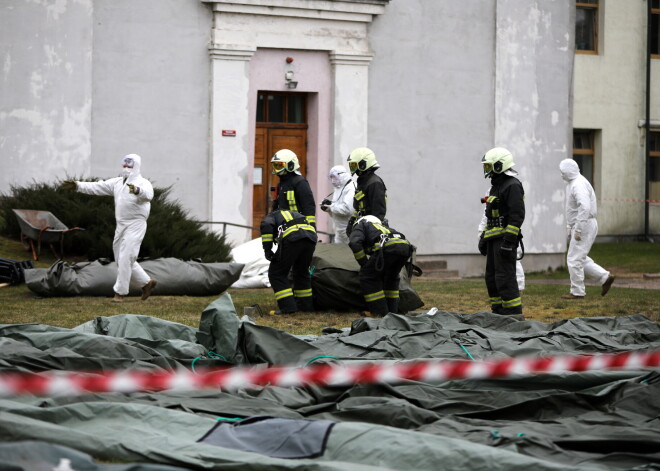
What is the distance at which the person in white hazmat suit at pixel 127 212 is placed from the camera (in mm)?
14523

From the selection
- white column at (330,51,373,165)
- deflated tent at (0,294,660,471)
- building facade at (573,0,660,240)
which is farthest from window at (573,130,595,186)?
deflated tent at (0,294,660,471)

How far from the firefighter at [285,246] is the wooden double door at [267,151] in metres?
7.11

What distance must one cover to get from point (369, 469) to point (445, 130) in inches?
655

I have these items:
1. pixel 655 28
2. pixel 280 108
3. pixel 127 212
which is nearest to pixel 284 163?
pixel 127 212

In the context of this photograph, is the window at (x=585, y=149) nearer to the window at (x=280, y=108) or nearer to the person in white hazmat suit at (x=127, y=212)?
the window at (x=280, y=108)

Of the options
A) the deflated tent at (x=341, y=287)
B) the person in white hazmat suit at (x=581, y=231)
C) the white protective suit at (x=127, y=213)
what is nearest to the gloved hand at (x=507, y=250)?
the deflated tent at (x=341, y=287)

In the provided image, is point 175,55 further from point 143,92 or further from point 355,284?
point 355,284

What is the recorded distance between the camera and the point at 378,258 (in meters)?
12.6

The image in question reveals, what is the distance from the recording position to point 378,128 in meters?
20.9

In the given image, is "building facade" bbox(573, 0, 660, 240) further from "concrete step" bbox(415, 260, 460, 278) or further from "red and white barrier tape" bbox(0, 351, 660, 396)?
"red and white barrier tape" bbox(0, 351, 660, 396)

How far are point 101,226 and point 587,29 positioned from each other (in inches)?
711

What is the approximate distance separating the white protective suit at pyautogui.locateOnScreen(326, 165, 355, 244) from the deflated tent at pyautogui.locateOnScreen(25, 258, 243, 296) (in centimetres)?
158

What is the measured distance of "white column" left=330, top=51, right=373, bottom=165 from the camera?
67.1 feet

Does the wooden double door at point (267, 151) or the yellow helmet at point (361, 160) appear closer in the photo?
the yellow helmet at point (361, 160)
